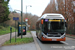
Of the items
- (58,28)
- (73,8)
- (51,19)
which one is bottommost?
(58,28)

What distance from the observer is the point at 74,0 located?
2691 centimetres

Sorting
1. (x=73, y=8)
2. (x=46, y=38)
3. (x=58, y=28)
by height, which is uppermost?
(x=73, y=8)

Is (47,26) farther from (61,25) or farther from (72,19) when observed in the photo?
(72,19)

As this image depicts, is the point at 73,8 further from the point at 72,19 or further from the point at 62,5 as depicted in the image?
the point at 62,5

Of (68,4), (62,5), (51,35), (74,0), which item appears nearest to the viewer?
(51,35)

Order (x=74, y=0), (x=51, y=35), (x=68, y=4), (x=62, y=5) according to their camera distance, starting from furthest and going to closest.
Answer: (x=62, y=5), (x=68, y=4), (x=74, y=0), (x=51, y=35)

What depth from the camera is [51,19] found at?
44.8 feet

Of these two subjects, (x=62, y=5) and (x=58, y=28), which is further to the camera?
(x=62, y=5)

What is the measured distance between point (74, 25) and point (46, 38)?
16634 millimetres

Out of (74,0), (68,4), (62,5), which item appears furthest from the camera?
(62,5)

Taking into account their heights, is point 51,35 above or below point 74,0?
below

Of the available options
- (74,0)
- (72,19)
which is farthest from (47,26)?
(72,19)

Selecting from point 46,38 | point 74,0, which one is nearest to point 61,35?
point 46,38

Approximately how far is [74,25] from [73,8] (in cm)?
360
